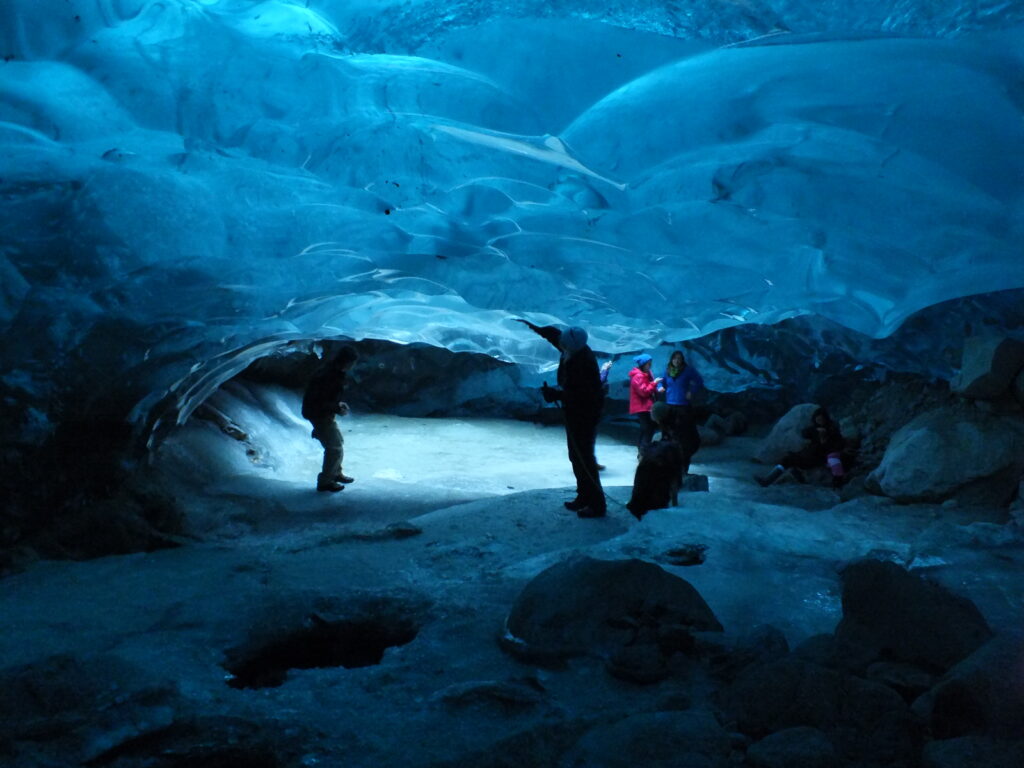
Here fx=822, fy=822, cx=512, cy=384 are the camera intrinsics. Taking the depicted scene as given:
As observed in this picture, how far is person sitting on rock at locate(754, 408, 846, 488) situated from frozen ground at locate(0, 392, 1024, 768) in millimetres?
690

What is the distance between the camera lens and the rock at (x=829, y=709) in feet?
7.98

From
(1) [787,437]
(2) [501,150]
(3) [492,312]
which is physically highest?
(2) [501,150]

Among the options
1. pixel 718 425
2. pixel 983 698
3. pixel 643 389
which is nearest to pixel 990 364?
pixel 643 389

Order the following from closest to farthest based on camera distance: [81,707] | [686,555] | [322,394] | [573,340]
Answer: [81,707] < [686,555] < [573,340] < [322,394]

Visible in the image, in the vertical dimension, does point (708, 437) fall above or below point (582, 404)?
below

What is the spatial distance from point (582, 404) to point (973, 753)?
388 cm

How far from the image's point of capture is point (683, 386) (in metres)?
8.19

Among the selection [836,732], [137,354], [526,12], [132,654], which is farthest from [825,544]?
[137,354]

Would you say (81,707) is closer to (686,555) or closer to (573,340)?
(686,555)

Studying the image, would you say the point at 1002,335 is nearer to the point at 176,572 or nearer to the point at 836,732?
the point at 836,732

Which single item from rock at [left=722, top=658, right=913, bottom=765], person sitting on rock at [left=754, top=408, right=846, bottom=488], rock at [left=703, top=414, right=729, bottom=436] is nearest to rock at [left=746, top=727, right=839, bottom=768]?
rock at [left=722, top=658, right=913, bottom=765]

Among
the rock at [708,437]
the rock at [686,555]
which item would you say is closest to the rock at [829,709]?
the rock at [686,555]

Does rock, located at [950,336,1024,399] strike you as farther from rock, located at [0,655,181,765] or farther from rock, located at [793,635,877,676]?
rock, located at [0,655,181,765]

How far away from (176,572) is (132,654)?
1401 mm
